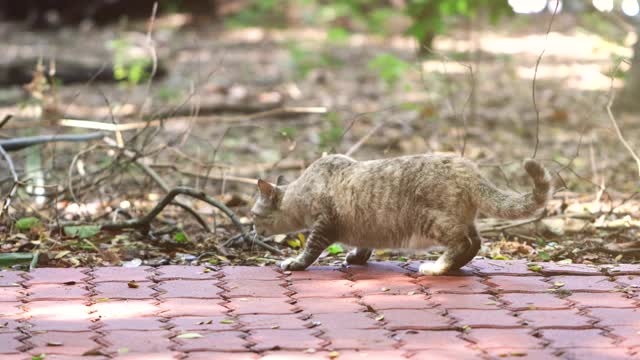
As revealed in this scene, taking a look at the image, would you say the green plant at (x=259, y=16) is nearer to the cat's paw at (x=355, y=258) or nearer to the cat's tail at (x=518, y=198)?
the cat's paw at (x=355, y=258)

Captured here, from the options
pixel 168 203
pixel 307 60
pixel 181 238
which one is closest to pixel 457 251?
pixel 181 238

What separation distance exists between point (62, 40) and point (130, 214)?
1016 centimetres

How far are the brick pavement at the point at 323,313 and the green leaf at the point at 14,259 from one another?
275 mm

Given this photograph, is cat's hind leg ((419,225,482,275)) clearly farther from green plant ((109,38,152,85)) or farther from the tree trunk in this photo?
A: green plant ((109,38,152,85))

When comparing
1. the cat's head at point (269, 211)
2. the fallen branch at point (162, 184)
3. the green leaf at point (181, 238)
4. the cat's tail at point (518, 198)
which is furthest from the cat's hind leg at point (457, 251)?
the fallen branch at point (162, 184)

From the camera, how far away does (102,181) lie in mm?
7289

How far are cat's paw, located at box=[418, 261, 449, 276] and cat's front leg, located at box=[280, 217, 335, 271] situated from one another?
Answer: 56 cm

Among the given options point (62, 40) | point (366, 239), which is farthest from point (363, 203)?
point (62, 40)

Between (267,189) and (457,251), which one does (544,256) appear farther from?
(267,189)

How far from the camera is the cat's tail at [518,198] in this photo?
520cm

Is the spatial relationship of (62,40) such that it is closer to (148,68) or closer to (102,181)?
(148,68)

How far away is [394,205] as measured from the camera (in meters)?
5.57

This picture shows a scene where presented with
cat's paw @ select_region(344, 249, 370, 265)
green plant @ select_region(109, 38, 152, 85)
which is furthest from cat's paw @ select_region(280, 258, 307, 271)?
green plant @ select_region(109, 38, 152, 85)

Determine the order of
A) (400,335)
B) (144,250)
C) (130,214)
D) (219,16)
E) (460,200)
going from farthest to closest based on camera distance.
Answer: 1. (219,16)
2. (130,214)
3. (144,250)
4. (460,200)
5. (400,335)
